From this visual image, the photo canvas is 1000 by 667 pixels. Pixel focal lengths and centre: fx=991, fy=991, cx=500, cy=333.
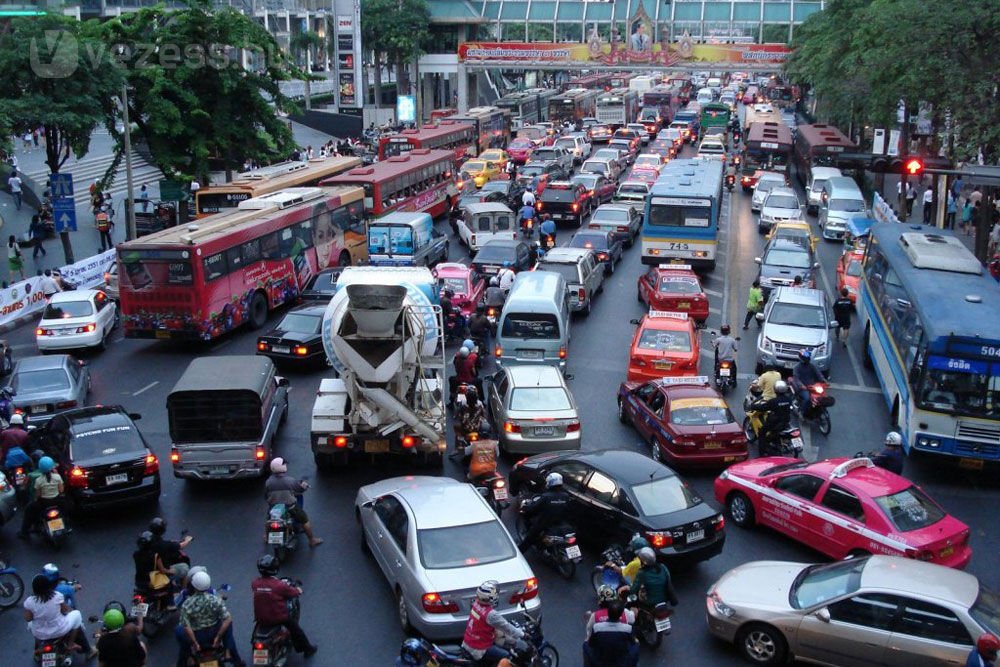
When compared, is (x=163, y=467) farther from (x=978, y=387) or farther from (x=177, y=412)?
(x=978, y=387)

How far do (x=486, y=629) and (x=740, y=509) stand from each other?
618cm

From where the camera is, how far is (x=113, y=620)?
9656 millimetres

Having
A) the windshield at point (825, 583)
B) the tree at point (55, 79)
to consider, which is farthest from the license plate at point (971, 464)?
the tree at point (55, 79)

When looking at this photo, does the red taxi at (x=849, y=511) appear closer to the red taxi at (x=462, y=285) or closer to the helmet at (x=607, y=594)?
the helmet at (x=607, y=594)

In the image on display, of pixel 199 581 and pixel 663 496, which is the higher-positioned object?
pixel 199 581

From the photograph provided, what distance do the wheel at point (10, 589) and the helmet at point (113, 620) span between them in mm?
3476

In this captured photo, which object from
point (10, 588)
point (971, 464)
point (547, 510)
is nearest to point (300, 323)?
point (10, 588)

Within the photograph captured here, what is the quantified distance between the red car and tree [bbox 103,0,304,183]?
2264 cm

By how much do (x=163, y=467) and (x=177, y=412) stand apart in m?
2.42

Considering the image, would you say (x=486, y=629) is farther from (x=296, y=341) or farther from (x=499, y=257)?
(x=499, y=257)

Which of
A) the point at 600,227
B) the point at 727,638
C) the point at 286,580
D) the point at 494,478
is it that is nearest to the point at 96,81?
the point at 600,227

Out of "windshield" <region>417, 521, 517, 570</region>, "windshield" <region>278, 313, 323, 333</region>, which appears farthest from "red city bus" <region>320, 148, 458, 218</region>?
A: "windshield" <region>417, 521, 517, 570</region>

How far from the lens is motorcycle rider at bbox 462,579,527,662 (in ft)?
31.4

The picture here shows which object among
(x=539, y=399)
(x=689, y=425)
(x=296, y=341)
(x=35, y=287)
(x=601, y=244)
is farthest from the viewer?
(x=601, y=244)
